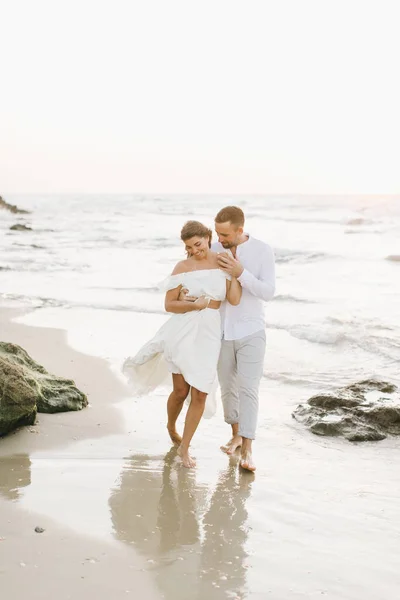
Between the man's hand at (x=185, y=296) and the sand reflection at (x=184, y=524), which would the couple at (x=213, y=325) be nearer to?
the man's hand at (x=185, y=296)

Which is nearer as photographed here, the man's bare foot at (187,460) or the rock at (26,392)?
the man's bare foot at (187,460)

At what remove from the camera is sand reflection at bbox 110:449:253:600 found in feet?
10.8

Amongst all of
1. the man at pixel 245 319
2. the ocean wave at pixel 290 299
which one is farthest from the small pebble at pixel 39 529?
the ocean wave at pixel 290 299

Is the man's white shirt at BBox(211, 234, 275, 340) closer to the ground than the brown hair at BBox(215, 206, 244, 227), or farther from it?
closer to the ground

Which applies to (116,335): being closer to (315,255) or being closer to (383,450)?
(383,450)

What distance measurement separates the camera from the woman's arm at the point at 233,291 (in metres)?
5.06

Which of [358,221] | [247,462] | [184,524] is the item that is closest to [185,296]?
[247,462]

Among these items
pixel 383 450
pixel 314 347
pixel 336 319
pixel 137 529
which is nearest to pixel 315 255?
pixel 336 319

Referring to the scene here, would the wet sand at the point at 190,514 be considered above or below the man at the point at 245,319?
below

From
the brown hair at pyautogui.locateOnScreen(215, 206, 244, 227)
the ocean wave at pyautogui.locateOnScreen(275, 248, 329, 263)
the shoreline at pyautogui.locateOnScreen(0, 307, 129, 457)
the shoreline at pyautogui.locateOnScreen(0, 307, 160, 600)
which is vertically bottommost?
the ocean wave at pyautogui.locateOnScreen(275, 248, 329, 263)

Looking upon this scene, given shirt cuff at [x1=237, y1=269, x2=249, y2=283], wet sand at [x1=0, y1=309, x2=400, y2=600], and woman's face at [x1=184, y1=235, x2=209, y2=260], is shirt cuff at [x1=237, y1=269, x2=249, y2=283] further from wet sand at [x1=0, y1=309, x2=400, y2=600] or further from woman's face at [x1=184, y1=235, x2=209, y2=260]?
wet sand at [x1=0, y1=309, x2=400, y2=600]

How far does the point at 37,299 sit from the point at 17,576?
9.79 meters

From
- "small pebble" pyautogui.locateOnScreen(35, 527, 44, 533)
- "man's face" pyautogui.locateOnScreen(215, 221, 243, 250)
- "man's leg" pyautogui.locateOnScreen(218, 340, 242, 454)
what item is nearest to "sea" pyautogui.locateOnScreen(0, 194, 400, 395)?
"man's leg" pyautogui.locateOnScreen(218, 340, 242, 454)

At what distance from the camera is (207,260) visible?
5.09 m
